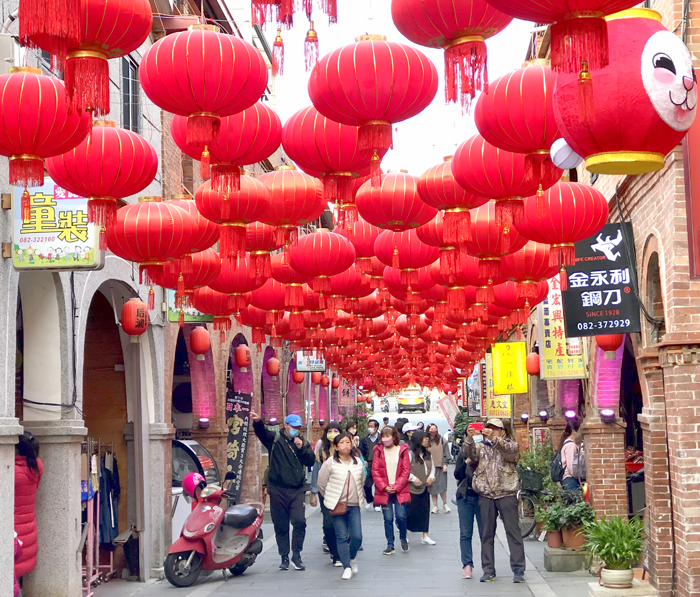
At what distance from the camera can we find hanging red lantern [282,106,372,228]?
7617 millimetres

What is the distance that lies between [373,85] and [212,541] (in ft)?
28.7

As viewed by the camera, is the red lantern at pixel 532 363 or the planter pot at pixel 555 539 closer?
the planter pot at pixel 555 539

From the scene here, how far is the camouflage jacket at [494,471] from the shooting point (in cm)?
1267

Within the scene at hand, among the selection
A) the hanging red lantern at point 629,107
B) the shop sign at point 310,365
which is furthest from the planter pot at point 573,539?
the shop sign at point 310,365

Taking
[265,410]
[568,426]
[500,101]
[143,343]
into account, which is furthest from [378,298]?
[265,410]

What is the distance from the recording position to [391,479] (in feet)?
50.5

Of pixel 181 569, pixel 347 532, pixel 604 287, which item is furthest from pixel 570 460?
pixel 181 569

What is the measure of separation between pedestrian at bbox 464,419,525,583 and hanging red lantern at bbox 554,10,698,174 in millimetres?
8339

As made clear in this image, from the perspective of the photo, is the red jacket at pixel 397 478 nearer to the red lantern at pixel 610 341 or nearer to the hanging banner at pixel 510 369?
the red lantern at pixel 610 341

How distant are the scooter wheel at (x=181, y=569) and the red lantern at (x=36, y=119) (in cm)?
776

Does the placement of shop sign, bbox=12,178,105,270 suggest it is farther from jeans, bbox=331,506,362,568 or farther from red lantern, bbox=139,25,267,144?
jeans, bbox=331,506,362,568

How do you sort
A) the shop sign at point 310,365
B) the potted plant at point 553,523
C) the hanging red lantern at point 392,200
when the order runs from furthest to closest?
the shop sign at point 310,365
the potted plant at point 553,523
the hanging red lantern at point 392,200

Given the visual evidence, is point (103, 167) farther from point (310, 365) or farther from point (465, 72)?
point (310, 365)

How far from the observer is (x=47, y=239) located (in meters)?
9.52
